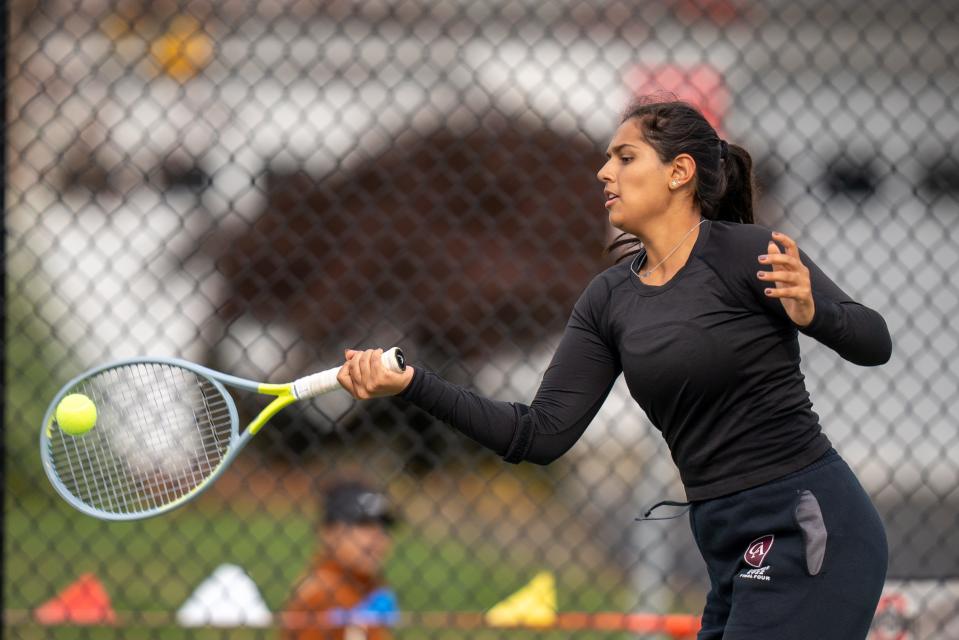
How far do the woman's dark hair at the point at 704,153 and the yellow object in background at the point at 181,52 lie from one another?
2.40 meters

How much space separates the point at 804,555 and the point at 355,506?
2.14 m

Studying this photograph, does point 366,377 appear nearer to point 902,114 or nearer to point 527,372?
→ point 902,114

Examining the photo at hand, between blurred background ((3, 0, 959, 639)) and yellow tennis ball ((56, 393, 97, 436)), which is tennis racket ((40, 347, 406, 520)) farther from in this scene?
blurred background ((3, 0, 959, 639))

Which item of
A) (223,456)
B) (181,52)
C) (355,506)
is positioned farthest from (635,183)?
(181,52)

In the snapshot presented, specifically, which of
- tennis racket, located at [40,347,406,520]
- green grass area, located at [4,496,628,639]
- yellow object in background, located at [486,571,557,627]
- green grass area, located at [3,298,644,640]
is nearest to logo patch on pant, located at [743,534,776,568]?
tennis racket, located at [40,347,406,520]

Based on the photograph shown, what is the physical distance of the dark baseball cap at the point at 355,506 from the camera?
3.96 meters

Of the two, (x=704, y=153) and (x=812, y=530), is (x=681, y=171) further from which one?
(x=812, y=530)

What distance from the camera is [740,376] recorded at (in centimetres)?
208

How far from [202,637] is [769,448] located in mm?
3233

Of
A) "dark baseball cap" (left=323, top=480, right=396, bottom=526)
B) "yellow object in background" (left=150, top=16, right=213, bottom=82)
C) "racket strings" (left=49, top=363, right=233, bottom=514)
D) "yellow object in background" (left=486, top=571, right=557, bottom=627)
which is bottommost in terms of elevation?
"yellow object in background" (left=486, top=571, right=557, bottom=627)

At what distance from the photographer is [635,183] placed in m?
2.19

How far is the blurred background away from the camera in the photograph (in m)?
3.64

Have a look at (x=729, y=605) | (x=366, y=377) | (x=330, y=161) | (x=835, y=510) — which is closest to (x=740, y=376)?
(x=835, y=510)

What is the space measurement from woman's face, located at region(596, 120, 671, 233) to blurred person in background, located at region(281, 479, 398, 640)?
1.94 metres
